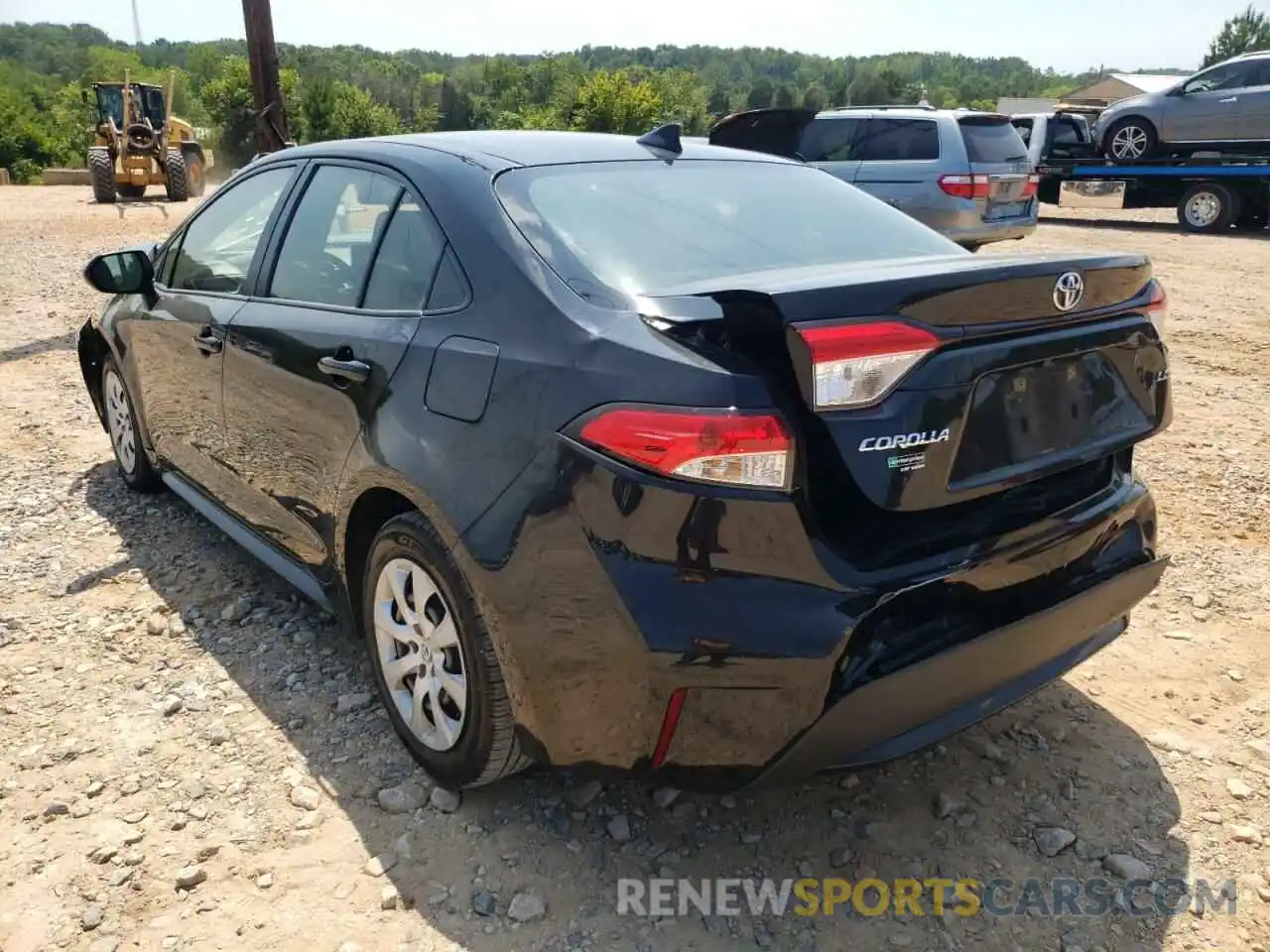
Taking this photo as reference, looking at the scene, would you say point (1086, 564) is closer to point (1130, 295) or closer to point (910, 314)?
point (1130, 295)

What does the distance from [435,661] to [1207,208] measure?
17076mm

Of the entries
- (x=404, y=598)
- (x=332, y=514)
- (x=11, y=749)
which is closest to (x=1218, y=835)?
(x=404, y=598)

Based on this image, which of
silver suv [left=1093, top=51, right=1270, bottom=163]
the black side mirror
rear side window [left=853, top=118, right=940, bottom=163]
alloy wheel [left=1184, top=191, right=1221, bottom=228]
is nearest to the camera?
the black side mirror

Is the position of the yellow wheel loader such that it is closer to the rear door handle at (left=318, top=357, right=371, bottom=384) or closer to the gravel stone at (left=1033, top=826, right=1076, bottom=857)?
the rear door handle at (left=318, top=357, right=371, bottom=384)

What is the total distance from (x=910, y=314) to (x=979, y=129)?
897 cm

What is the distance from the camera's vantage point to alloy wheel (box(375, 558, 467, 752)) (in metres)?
2.39

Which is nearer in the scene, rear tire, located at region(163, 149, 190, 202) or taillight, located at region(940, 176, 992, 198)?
taillight, located at region(940, 176, 992, 198)

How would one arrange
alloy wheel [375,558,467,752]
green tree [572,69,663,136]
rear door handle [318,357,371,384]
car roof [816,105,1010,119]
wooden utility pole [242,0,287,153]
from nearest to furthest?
alloy wheel [375,558,467,752] < rear door handle [318,357,371,384] < car roof [816,105,1010,119] < wooden utility pole [242,0,287,153] < green tree [572,69,663,136]

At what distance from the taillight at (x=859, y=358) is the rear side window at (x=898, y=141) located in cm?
853

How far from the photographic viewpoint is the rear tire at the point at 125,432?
4426mm

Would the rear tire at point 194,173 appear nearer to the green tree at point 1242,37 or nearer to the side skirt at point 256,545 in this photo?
the side skirt at point 256,545

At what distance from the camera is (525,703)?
2.15m

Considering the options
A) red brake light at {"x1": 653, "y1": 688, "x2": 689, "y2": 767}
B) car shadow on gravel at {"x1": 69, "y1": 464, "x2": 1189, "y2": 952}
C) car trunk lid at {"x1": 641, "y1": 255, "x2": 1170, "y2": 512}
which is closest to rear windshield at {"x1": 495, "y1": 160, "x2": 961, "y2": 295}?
car trunk lid at {"x1": 641, "y1": 255, "x2": 1170, "y2": 512}

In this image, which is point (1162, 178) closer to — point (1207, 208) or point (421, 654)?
point (1207, 208)
